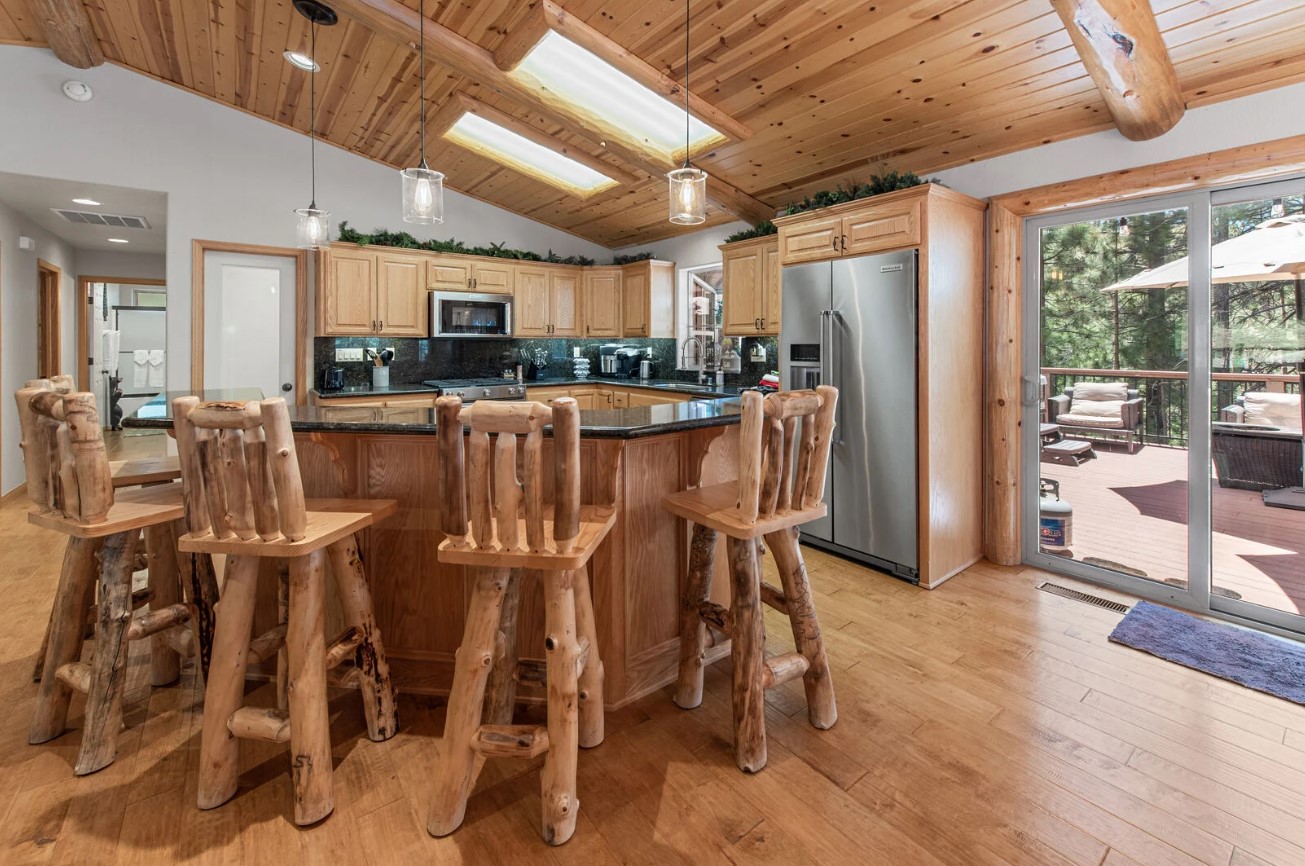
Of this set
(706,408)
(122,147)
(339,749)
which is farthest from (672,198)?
(122,147)

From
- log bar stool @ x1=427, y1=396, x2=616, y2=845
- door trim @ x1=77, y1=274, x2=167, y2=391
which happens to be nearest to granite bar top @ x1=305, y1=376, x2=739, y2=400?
log bar stool @ x1=427, y1=396, x2=616, y2=845

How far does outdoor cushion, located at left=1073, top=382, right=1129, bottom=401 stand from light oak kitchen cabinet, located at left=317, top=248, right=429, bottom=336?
4881mm

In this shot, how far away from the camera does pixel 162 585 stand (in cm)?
220

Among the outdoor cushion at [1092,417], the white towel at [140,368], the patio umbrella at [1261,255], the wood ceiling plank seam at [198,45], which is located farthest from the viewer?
the white towel at [140,368]

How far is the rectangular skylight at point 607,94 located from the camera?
347 cm

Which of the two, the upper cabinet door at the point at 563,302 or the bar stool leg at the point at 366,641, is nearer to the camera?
the bar stool leg at the point at 366,641

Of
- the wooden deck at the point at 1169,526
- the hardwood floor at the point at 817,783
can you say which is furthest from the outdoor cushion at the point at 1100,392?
the hardwood floor at the point at 817,783

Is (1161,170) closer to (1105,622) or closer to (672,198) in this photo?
(1105,622)

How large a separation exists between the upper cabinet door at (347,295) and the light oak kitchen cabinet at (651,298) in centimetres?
236

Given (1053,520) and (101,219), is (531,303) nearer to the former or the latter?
(101,219)

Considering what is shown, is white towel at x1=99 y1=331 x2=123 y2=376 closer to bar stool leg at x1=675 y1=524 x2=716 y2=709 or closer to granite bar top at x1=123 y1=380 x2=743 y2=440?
granite bar top at x1=123 y1=380 x2=743 y2=440

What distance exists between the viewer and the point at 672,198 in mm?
2523

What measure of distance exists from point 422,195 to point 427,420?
1087mm

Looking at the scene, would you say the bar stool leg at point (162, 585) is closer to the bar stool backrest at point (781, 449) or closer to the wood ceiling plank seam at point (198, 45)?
the bar stool backrest at point (781, 449)
